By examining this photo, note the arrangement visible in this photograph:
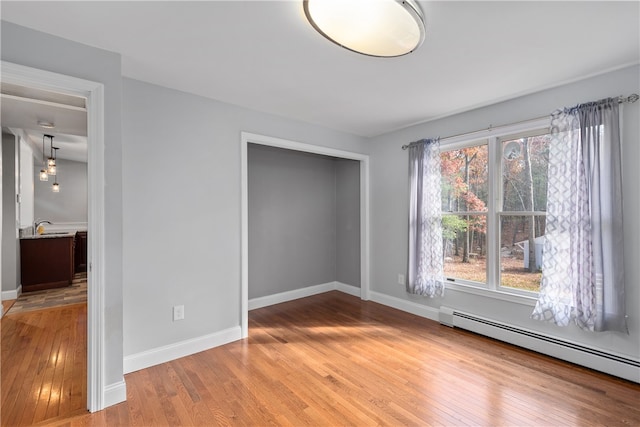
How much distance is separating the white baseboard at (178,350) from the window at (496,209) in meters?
2.66

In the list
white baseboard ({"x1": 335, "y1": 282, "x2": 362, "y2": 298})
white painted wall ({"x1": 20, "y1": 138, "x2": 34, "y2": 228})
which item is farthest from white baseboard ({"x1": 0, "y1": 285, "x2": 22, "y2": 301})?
white baseboard ({"x1": 335, "y1": 282, "x2": 362, "y2": 298})

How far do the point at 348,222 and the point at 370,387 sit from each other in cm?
304

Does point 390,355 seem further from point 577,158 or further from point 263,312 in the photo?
point 577,158

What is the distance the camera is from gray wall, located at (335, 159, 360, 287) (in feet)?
16.1

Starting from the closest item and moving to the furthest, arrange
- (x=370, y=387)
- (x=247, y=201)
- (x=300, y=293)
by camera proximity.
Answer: (x=370, y=387) < (x=247, y=201) < (x=300, y=293)

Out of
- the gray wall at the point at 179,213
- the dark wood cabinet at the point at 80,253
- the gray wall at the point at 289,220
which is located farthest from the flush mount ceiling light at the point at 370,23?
the dark wood cabinet at the point at 80,253

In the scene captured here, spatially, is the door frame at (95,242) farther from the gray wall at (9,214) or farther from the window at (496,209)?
the gray wall at (9,214)

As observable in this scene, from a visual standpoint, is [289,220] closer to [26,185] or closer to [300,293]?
[300,293]

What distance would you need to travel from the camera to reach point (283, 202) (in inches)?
184

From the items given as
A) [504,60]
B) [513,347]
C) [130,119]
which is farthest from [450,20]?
[513,347]

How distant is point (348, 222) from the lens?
506 cm

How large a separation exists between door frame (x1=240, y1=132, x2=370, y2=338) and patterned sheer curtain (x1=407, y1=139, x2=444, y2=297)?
846 mm

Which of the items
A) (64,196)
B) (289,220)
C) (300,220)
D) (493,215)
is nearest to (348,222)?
(300,220)

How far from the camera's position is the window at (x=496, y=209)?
2.95 m
